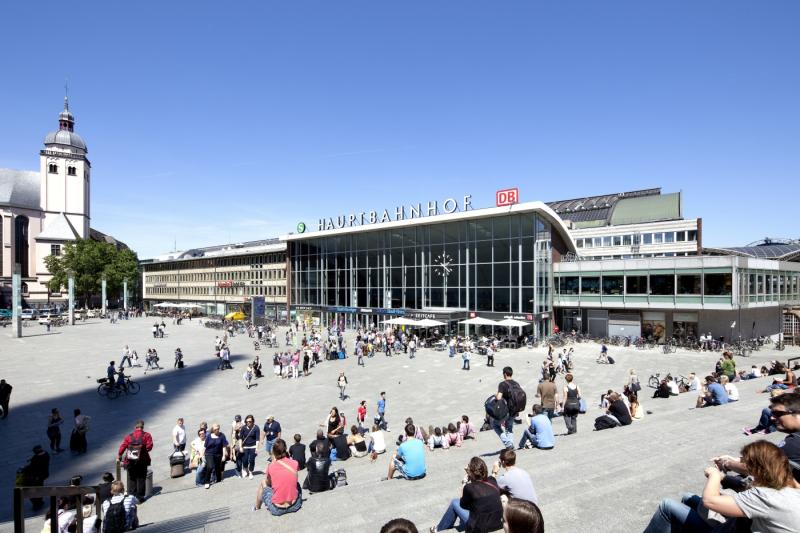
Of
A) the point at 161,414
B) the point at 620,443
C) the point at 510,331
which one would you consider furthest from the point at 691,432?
the point at 510,331

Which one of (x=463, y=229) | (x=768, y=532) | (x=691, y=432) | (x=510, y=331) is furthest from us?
(x=463, y=229)

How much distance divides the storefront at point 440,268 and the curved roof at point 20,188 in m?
79.5

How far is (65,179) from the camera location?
105438 millimetres

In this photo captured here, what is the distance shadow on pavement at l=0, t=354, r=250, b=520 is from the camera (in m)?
13.5

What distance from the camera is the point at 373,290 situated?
2106 inches

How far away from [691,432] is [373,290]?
43993 millimetres

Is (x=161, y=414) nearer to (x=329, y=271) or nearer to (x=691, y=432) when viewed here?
(x=691, y=432)

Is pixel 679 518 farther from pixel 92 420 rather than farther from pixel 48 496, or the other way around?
pixel 92 420

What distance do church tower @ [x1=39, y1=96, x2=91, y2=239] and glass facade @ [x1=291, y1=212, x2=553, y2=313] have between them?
7767 cm

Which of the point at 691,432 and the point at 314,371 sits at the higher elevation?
the point at 691,432

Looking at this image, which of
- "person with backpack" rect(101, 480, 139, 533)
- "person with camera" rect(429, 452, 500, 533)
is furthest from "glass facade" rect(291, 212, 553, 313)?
"person with backpack" rect(101, 480, 139, 533)

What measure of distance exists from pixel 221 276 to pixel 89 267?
27.4 meters

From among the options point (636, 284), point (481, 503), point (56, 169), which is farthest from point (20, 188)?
point (481, 503)

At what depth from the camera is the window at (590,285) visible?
41000 millimetres
